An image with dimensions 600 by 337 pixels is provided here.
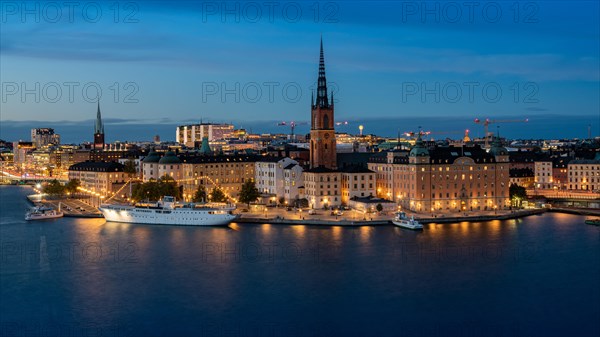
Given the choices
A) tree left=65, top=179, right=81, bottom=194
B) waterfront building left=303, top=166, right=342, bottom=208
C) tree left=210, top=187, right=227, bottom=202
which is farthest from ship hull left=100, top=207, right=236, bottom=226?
tree left=65, top=179, right=81, bottom=194

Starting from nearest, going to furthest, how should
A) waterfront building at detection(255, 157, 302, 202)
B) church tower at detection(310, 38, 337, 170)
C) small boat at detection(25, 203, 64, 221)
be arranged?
1. small boat at detection(25, 203, 64, 221)
2. waterfront building at detection(255, 157, 302, 202)
3. church tower at detection(310, 38, 337, 170)

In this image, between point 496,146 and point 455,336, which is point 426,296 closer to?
point 455,336

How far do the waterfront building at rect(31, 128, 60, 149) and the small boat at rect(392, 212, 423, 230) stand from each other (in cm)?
7756

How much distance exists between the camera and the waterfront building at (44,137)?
309 ft

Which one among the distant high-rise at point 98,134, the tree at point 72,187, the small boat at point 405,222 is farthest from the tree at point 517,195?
the distant high-rise at point 98,134

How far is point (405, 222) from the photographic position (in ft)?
70.6

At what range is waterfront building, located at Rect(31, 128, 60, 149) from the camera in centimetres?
9420

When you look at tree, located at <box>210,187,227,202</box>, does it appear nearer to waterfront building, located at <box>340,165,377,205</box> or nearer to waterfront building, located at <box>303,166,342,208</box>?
waterfront building, located at <box>303,166,342,208</box>

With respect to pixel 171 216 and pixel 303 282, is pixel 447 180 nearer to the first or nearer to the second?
pixel 171 216

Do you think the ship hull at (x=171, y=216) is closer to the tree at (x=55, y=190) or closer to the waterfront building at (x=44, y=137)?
the tree at (x=55, y=190)

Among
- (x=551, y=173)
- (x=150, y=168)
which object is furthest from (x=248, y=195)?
(x=551, y=173)

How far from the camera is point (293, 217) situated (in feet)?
76.0

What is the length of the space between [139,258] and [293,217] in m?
7.04

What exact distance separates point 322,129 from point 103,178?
403 inches
